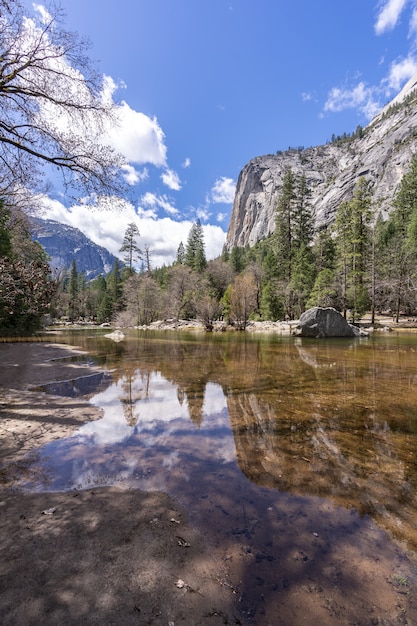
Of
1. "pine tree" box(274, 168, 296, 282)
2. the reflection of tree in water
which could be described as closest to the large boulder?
the reflection of tree in water

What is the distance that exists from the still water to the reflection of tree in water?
0.15ft

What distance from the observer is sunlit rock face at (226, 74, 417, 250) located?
94.4 meters

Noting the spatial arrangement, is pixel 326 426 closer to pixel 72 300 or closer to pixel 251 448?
pixel 251 448

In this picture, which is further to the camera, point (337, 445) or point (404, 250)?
point (404, 250)

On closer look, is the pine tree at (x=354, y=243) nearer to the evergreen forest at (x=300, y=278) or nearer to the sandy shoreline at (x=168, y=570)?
the evergreen forest at (x=300, y=278)

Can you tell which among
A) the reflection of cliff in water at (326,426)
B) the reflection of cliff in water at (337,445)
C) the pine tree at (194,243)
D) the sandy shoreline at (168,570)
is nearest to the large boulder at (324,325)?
the reflection of cliff in water at (326,426)

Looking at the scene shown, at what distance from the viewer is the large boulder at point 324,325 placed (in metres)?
24.0

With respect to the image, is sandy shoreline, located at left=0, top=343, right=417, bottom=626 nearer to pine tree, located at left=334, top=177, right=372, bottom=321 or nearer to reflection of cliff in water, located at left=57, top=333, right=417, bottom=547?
reflection of cliff in water, located at left=57, top=333, right=417, bottom=547

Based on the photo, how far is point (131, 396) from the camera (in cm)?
706

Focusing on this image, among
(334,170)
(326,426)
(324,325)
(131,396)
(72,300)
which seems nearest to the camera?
(326,426)

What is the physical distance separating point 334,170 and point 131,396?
160 metres

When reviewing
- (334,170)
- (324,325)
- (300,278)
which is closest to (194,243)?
(300,278)

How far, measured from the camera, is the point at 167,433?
486 cm

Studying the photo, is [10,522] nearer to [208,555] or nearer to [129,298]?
[208,555]
